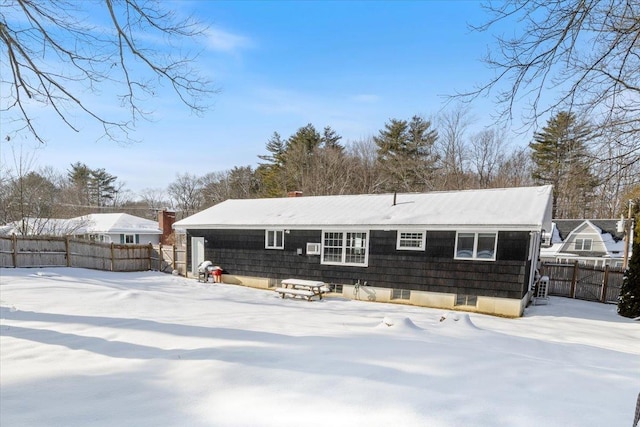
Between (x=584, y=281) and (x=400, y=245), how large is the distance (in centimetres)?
753

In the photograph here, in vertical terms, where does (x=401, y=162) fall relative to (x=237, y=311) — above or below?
above

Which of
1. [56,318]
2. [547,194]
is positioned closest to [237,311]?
[56,318]

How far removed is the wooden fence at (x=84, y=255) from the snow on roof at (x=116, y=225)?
11.7 m

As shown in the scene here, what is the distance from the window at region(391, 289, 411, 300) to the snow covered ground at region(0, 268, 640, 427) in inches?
187

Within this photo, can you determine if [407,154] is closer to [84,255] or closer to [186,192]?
[84,255]

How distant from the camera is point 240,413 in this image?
246cm

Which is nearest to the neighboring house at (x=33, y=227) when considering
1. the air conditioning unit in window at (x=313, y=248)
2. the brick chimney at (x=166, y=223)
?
the brick chimney at (x=166, y=223)

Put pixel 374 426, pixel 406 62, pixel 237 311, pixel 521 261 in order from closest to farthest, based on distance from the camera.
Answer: pixel 374 426
pixel 406 62
pixel 237 311
pixel 521 261

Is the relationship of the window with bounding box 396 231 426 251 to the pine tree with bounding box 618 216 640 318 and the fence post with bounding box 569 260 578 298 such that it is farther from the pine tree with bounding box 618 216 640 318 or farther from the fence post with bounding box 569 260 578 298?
the fence post with bounding box 569 260 578 298

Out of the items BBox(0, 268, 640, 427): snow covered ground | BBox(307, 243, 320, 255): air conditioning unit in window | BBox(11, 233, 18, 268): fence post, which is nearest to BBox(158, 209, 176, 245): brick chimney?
BBox(11, 233, 18, 268): fence post

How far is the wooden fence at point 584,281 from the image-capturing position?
1177cm

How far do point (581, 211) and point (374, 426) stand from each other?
1281 inches

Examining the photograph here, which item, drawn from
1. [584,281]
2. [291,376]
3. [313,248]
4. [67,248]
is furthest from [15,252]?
[584,281]

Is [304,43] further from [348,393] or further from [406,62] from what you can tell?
[348,393]
